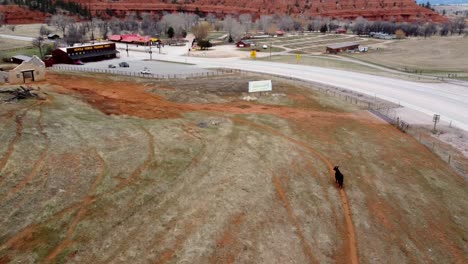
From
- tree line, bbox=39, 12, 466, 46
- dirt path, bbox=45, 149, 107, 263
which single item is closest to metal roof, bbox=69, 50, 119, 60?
tree line, bbox=39, 12, 466, 46

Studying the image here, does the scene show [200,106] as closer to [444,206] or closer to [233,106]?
[233,106]

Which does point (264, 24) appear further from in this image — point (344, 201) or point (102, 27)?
point (344, 201)

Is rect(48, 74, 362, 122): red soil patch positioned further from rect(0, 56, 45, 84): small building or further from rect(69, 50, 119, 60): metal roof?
rect(69, 50, 119, 60): metal roof

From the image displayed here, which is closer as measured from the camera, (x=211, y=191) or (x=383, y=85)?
(x=211, y=191)

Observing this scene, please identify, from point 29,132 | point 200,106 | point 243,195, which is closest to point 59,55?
point 200,106

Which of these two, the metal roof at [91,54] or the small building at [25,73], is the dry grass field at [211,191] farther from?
the metal roof at [91,54]

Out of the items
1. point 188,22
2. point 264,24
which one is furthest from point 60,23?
point 264,24
